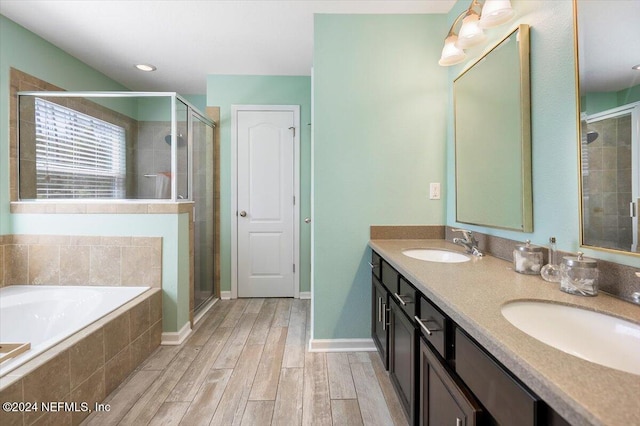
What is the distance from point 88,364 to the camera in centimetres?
153

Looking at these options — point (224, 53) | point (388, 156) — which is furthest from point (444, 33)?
point (224, 53)

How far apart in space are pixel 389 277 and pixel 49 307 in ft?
7.66

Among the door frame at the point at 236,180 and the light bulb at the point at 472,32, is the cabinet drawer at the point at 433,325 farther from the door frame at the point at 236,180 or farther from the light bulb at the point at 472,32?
the door frame at the point at 236,180

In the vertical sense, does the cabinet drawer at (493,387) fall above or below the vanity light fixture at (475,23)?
below

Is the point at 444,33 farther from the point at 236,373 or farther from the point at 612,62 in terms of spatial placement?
the point at 236,373

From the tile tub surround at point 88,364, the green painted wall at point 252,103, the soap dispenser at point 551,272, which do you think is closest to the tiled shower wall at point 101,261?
the tile tub surround at point 88,364

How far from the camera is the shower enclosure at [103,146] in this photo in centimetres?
234

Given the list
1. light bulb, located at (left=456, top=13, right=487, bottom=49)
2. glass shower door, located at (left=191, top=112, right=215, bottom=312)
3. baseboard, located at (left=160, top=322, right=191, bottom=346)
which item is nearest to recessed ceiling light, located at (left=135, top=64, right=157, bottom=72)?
glass shower door, located at (left=191, top=112, right=215, bottom=312)

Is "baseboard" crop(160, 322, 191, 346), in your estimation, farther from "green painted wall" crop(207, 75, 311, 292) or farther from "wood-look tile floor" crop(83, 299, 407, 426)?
"green painted wall" crop(207, 75, 311, 292)

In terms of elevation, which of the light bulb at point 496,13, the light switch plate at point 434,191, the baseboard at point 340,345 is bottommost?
the baseboard at point 340,345

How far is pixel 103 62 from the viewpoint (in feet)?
9.70

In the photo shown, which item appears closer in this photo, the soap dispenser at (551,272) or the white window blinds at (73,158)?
the soap dispenser at (551,272)

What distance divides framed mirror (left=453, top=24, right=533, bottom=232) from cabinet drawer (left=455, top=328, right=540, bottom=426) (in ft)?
2.65

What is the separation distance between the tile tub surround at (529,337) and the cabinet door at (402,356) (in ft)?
0.84
